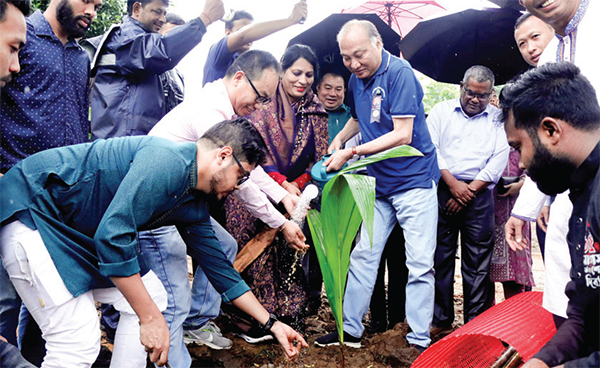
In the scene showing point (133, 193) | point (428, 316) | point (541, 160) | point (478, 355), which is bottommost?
point (428, 316)

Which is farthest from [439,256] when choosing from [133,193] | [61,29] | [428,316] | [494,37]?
[61,29]

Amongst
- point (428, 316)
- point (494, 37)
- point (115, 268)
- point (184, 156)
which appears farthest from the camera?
point (494, 37)

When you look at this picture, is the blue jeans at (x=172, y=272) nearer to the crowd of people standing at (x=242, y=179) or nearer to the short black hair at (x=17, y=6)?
the crowd of people standing at (x=242, y=179)

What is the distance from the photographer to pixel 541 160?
156cm

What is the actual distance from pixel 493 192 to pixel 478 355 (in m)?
1.69

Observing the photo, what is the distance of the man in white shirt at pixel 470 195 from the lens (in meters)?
3.59

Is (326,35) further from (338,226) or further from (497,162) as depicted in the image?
(338,226)

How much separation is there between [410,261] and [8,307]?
2.23 meters

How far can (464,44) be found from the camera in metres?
4.44

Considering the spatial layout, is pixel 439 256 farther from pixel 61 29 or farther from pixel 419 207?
pixel 61 29

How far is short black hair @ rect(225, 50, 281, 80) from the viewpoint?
8.98 feet

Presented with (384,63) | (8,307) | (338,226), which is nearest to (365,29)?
(384,63)

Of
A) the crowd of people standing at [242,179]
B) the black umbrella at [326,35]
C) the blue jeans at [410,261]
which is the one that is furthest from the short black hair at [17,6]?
the black umbrella at [326,35]

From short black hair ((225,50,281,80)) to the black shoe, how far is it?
175cm
